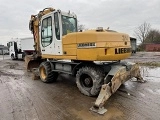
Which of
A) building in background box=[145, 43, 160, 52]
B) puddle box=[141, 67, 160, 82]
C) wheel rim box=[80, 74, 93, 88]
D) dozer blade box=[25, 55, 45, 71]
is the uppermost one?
building in background box=[145, 43, 160, 52]

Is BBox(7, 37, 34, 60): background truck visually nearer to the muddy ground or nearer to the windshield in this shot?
the windshield

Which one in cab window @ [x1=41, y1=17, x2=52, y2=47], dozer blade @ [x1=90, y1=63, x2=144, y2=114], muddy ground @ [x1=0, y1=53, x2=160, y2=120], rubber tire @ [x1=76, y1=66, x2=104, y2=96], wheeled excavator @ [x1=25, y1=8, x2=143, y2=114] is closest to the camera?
muddy ground @ [x1=0, y1=53, x2=160, y2=120]

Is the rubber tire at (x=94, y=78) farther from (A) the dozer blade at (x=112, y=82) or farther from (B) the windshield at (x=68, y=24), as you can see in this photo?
(B) the windshield at (x=68, y=24)

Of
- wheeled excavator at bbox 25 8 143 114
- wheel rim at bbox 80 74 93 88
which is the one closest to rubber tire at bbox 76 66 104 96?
wheeled excavator at bbox 25 8 143 114

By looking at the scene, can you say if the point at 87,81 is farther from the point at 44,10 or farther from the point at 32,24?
the point at 32,24

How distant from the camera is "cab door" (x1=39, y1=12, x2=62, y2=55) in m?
6.61

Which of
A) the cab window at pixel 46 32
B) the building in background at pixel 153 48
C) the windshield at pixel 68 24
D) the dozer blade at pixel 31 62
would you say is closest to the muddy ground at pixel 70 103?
the cab window at pixel 46 32

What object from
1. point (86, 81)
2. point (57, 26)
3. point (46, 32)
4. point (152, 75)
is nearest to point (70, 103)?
point (86, 81)

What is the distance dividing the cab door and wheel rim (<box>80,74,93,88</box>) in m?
1.38

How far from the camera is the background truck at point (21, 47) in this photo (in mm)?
20031

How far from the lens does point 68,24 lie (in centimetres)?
692

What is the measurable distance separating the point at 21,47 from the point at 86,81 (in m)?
17.8

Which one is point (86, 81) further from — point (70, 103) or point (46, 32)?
point (46, 32)

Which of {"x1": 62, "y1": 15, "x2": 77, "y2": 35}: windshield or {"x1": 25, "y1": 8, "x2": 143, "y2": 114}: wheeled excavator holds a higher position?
{"x1": 62, "y1": 15, "x2": 77, "y2": 35}: windshield
